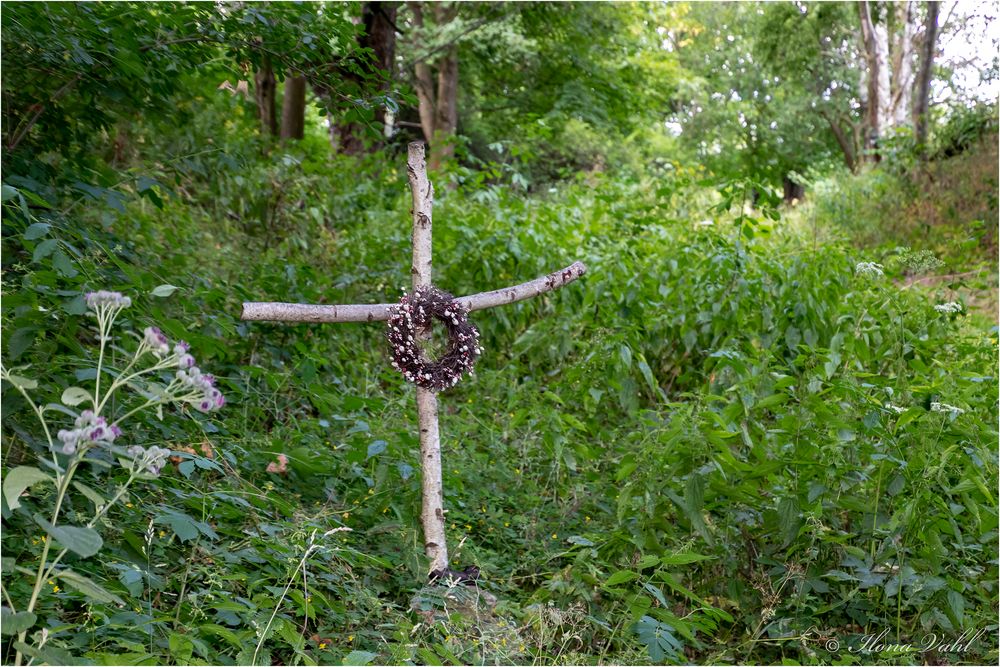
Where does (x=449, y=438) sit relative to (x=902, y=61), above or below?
below

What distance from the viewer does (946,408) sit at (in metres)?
3.15

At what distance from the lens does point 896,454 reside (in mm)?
3305

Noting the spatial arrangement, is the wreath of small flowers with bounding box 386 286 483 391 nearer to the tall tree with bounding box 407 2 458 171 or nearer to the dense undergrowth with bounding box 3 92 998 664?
the dense undergrowth with bounding box 3 92 998 664

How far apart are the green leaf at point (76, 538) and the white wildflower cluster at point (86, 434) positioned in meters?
0.16

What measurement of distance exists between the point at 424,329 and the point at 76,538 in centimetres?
163

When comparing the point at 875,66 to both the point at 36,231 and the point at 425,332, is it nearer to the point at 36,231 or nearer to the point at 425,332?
the point at 425,332

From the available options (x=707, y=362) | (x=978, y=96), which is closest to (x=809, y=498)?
(x=707, y=362)

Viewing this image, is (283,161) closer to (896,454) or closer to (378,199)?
(378,199)

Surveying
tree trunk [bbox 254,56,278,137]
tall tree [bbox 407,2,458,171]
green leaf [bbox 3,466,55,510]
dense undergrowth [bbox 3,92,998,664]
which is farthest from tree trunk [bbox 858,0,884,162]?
green leaf [bbox 3,466,55,510]

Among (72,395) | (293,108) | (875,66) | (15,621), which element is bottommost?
(15,621)

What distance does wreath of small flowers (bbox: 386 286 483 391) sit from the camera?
315 cm

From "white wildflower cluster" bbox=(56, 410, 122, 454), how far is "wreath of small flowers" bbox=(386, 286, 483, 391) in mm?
1475

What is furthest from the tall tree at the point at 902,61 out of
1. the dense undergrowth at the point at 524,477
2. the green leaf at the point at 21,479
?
the green leaf at the point at 21,479

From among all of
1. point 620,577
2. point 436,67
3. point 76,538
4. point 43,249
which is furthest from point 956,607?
point 436,67
